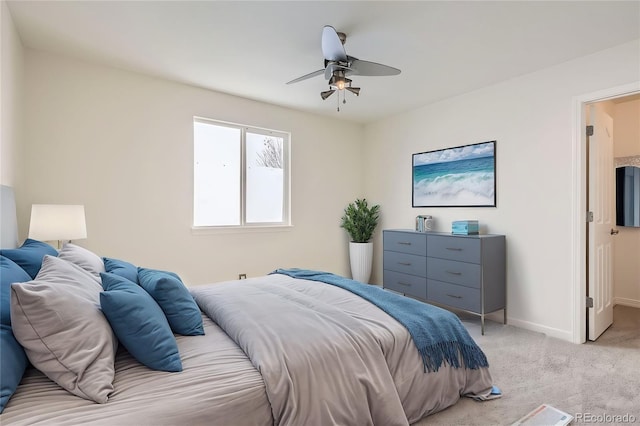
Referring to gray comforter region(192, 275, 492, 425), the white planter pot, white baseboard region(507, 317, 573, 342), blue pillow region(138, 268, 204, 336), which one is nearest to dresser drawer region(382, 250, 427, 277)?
the white planter pot

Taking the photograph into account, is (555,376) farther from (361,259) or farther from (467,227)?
(361,259)

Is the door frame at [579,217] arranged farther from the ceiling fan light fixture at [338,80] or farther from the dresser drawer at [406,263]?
the ceiling fan light fixture at [338,80]

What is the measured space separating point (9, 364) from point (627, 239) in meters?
5.69

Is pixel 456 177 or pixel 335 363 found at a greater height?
pixel 456 177

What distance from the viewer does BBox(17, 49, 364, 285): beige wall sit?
297cm

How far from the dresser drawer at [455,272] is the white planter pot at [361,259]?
1.29m

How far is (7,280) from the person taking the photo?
50.1 inches

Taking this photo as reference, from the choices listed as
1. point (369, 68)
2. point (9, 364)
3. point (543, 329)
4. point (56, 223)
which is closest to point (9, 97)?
point (56, 223)

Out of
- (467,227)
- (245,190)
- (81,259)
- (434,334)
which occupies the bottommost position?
(434,334)

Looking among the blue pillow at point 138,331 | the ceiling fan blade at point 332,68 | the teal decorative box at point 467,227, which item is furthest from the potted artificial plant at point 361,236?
the blue pillow at point 138,331

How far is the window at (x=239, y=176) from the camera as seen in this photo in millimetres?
3906


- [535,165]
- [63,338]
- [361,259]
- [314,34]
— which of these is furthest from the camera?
[361,259]

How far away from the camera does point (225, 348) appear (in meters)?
1.58

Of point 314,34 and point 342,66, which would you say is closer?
point 342,66
